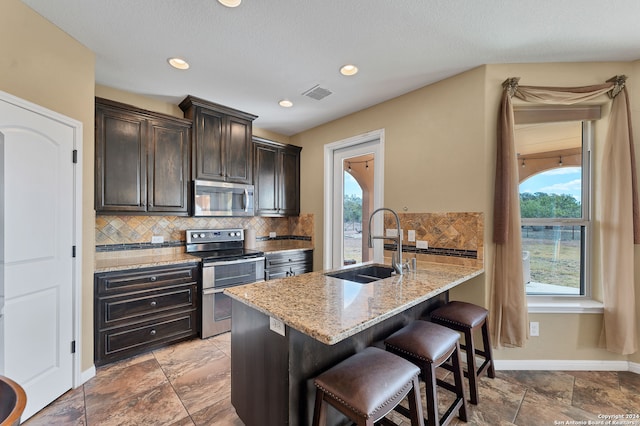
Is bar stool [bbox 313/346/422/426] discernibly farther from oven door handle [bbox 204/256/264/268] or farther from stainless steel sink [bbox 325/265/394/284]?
oven door handle [bbox 204/256/264/268]

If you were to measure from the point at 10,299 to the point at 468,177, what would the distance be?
3.54 metres

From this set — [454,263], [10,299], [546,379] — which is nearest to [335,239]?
[454,263]

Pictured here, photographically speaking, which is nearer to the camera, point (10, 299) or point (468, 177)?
point (10, 299)

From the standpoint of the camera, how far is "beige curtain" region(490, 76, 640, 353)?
2.22 metres

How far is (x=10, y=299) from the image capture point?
171 centimetres

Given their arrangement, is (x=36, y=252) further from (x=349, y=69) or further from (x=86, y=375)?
(x=349, y=69)

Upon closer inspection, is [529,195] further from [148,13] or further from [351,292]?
[148,13]

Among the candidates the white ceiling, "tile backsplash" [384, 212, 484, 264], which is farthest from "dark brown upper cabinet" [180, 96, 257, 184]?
"tile backsplash" [384, 212, 484, 264]

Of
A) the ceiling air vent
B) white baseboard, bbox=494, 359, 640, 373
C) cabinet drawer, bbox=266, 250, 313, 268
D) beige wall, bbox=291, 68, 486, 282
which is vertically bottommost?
white baseboard, bbox=494, 359, 640, 373

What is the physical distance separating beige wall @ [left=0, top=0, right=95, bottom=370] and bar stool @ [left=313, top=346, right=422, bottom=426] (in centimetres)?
213

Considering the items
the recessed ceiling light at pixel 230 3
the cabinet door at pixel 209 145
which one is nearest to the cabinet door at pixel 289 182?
the cabinet door at pixel 209 145

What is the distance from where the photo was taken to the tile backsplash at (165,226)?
288 centimetres

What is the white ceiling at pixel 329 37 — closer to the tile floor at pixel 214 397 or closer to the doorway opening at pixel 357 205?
the doorway opening at pixel 357 205

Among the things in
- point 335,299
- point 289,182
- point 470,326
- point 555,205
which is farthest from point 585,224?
point 289,182
